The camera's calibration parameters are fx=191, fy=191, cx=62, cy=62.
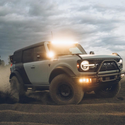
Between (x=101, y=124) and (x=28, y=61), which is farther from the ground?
(x=28, y=61)

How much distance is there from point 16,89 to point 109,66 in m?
3.66

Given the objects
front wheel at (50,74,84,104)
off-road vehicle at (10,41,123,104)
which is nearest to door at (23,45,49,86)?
off-road vehicle at (10,41,123,104)

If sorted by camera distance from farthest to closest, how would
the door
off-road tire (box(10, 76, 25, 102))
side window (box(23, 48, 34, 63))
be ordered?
off-road tire (box(10, 76, 25, 102)) → side window (box(23, 48, 34, 63)) → the door

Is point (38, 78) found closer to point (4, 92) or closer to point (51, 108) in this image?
point (51, 108)

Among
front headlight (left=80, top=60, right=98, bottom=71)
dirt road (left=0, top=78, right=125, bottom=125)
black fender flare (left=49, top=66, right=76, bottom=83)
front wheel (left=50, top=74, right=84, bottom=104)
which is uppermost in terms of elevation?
front headlight (left=80, top=60, right=98, bottom=71)

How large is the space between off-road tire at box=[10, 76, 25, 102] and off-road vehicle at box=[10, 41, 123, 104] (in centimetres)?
30

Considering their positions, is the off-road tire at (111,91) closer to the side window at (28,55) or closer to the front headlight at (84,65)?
the front headlight at (84,65)

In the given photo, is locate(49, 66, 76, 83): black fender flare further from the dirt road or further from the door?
the dirt road

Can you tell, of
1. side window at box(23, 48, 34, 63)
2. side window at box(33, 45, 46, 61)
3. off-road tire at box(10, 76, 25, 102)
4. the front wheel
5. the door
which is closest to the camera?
the front wheel

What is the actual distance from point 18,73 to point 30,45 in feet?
3.62

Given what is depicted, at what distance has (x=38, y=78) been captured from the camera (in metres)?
5.77

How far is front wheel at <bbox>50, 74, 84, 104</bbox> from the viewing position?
14.9 ft

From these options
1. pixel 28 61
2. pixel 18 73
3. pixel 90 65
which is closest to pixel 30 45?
pixel 28 61

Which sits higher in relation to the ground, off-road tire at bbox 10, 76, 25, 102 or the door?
the door
